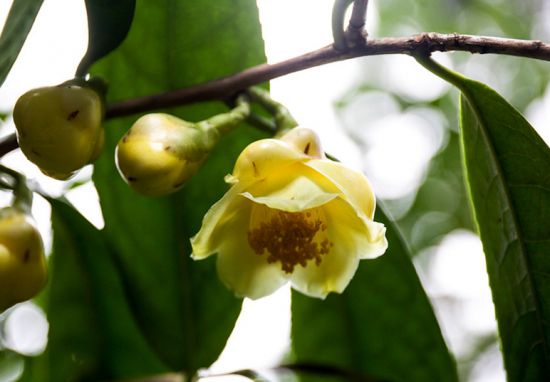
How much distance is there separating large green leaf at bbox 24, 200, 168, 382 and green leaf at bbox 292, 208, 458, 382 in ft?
0.97

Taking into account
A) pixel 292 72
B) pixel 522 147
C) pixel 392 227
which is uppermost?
pixel 292 72

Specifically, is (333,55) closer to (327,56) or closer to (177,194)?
(327,56)

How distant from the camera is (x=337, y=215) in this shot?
3.16 feet

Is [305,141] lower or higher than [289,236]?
higher

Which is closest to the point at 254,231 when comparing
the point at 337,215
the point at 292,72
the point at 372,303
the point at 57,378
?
the point at 337,215

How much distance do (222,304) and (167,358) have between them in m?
0.12

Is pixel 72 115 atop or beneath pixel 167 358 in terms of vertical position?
atop

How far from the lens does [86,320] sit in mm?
1245

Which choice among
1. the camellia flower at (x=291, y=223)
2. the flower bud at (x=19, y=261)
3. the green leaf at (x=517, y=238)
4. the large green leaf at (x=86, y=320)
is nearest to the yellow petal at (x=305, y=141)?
the camellia flower at (x=291, y=223)

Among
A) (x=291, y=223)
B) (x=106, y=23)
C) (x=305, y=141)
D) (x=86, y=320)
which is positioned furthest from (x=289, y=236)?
(x=86, y=320)

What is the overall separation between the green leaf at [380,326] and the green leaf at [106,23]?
0.48 metres

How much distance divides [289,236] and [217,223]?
0.10m

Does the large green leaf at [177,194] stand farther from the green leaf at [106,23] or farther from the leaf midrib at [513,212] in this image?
the leaf midrib at [513,212]

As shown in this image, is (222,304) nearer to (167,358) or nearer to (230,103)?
(167,358)
